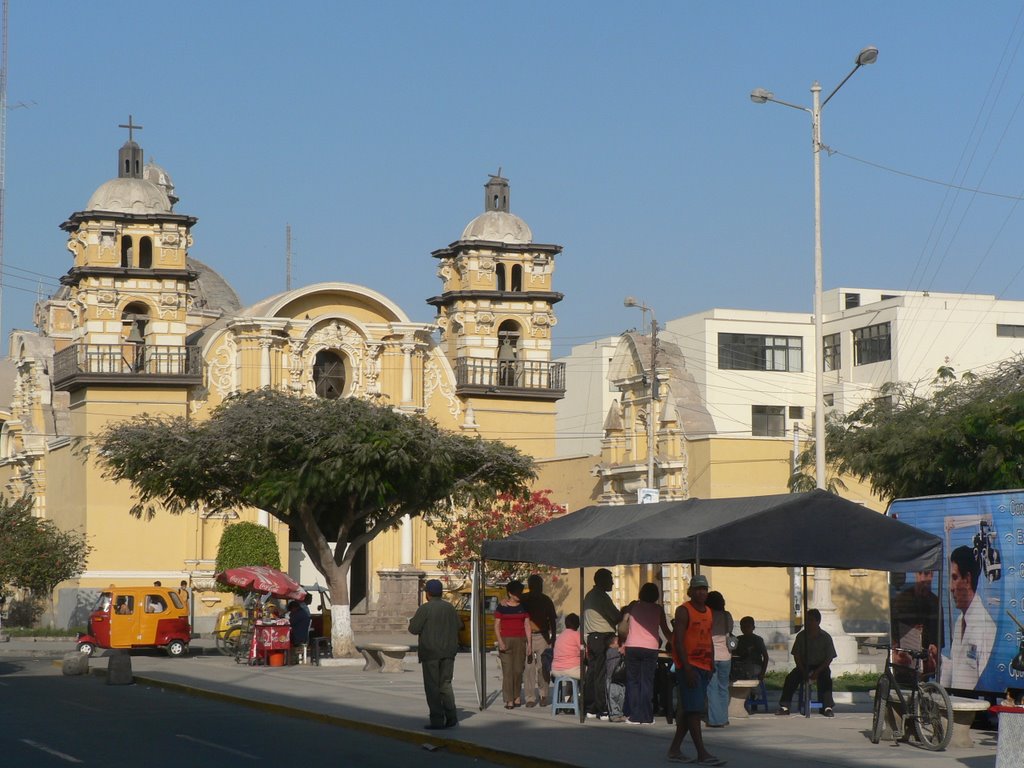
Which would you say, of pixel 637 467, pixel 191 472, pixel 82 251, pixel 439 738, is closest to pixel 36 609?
pixel 82 251

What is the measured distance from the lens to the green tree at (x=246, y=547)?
164ft

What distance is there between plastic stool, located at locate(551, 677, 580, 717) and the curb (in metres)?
2.38

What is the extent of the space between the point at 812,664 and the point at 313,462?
13705 millimetres

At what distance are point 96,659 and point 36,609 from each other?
83.5ft

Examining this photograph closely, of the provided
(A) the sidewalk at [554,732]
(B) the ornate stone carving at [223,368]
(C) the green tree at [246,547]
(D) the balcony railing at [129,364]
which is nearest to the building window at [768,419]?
(B) the ornate stone carving at [223,368]

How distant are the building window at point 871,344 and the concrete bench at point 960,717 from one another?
2506 inches

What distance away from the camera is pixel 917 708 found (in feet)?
56.4

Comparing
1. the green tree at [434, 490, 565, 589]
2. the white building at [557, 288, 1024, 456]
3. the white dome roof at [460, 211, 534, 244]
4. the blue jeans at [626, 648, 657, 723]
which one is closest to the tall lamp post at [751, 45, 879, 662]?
the blue jeans at [626, 648, 657, 723]

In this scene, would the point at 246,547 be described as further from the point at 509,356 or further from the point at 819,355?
the point at 819,355

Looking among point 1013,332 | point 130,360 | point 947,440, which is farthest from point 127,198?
point 1013,332

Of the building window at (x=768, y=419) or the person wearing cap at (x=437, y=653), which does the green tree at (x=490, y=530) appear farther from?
the building window at (x=768, y=419)

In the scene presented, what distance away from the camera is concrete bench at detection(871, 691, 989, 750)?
55.1 ft

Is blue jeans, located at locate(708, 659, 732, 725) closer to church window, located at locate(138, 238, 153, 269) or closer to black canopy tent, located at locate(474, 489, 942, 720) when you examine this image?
black canopy tent, located at locate(474, 489, 942, 720)

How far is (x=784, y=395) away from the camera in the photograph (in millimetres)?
85000
